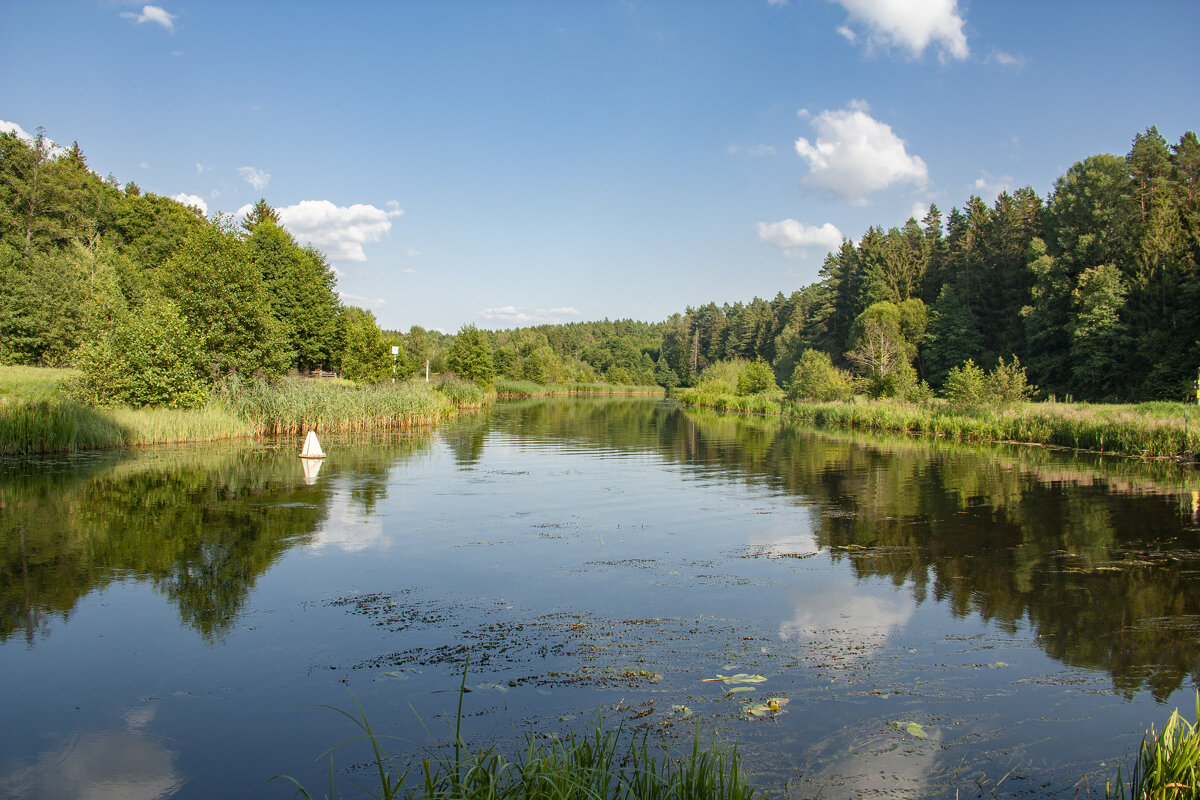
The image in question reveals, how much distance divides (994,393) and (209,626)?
1236 inches

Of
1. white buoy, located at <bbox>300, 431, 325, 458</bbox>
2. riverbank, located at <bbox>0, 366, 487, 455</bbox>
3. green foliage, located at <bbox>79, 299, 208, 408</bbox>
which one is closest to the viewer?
riverbank, located at <bbox>0, 366, 487, 455</bbox>

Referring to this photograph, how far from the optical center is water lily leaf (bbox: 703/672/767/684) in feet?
18.3

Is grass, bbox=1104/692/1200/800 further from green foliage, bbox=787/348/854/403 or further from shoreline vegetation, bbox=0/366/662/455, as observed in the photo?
green foliage, bbox=787/348/854/403

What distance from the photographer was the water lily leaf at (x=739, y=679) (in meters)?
5.59

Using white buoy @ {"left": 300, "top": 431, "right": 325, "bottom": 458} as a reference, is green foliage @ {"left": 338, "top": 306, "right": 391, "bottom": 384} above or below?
above

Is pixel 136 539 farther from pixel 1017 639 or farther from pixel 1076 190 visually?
pixel 1076 190

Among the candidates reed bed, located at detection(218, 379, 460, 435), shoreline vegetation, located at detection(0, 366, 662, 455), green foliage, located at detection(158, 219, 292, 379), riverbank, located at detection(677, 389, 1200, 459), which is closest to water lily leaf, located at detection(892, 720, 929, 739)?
riverbank, located at detection(677, 389, 1200, 459)

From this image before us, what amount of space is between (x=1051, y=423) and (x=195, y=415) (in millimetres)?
30662

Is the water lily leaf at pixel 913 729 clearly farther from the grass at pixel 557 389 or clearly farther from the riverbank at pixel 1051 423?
the grass at pixel 557 389

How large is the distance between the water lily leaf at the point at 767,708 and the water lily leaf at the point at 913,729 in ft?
2.64

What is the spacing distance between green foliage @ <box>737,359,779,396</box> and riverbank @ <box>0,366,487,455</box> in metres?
31.9

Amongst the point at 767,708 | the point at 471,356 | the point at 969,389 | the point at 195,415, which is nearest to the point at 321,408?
the point at 195,415

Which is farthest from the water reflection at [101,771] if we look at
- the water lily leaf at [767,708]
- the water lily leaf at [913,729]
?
the water lily leaf at [913,729]

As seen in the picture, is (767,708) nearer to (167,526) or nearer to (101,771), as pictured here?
(101,771)
